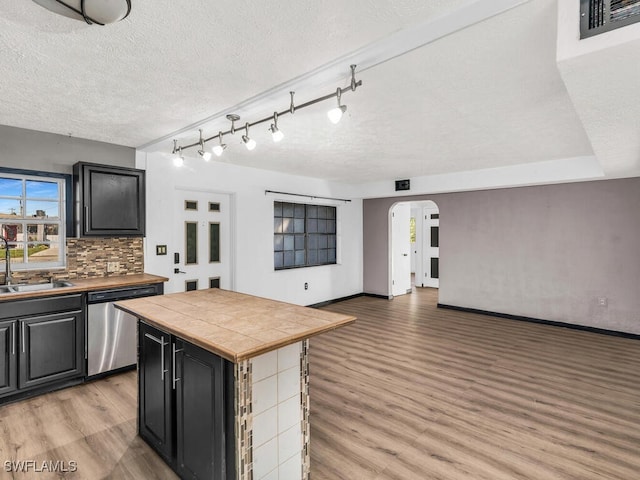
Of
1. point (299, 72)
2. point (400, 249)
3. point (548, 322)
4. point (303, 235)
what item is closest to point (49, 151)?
point (299, 72)

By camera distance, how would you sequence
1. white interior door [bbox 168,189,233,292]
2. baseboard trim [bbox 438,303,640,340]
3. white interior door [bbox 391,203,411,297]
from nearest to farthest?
white interior door [bbox 168,189,233,292] < baseboard trim [bbox 438,303,640,340] < white interior door [bbox 391,203,411,297]

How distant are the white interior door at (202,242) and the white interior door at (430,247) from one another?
534 centimetres

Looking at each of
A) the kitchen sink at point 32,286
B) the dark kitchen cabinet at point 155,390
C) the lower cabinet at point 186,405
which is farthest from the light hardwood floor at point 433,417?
the kitchen sink at point 32,286

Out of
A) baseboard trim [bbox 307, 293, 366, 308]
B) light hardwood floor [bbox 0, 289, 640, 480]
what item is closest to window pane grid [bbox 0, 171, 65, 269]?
light hardwood floor [bbox 0, 289, 640, 480]

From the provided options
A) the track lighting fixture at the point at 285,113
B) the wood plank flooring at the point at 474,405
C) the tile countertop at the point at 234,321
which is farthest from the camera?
the wood plank flooring at the point at 474,405

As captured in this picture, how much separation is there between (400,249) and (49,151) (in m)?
6.18

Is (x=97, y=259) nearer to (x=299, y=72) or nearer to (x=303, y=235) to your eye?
(x=299, y=72)

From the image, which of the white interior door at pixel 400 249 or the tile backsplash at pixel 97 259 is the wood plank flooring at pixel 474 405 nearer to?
the tile backsplash at pixel 97 259

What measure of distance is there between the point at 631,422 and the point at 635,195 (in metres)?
3.40

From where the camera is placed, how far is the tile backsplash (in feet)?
11.2

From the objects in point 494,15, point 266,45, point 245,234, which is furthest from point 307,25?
point 245,234

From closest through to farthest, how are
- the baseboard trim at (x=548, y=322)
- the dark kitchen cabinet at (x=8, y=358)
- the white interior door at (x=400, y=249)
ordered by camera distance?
the dark kitchen cabinet at (x=8, y=358) → the baseboard trim at (x=548, y=322) → the white interior door at (x=400, y=249)

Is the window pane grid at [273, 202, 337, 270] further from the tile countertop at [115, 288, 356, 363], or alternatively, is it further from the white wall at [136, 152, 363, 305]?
→ the tile countertop at [115, 288, 356, 363]

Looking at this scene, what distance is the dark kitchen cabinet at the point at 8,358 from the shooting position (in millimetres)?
2756
